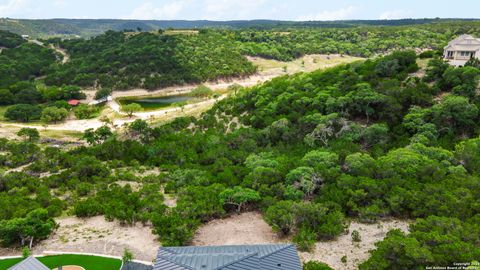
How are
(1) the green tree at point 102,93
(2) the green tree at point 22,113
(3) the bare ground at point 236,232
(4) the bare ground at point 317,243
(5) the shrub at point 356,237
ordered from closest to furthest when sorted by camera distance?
(4) the bare ground at point 317,243 → (5) the shrub at point 356,237 → (3) the bare ground at point 236,232 → (2) the green tree at point 22,113 → (1) the green tree at point 102,93

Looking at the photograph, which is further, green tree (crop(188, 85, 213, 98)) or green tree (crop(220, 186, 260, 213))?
green tree (crop(188, 85, 213, 98))

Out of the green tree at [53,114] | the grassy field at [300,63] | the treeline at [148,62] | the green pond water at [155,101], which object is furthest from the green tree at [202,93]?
the green tree at [53,114]

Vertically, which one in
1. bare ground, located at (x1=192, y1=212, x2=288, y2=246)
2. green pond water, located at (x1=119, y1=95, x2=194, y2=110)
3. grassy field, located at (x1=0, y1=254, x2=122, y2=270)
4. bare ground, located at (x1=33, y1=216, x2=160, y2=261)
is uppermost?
grassy field, located at (x1=0, y1=254, x2=122, y2=270)

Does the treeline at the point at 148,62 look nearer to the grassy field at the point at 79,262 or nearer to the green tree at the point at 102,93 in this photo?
the green tree at the point at 102,93

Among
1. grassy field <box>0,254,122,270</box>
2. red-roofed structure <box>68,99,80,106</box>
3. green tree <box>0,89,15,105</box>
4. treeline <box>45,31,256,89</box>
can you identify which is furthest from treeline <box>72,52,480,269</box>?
treeline <box>45,31,256,89</box>

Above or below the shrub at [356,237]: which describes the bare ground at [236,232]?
below

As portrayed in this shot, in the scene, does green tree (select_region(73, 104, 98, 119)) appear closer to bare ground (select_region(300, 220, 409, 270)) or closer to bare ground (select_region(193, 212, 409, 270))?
bare ground (select_region(193, 212, 409, 270))

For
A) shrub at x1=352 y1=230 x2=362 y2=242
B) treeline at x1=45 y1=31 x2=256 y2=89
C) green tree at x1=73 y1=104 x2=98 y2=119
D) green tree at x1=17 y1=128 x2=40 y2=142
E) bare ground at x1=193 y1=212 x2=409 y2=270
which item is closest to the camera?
bare ground at x1=193 y1=212 x2=409 y2=270
